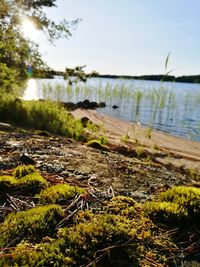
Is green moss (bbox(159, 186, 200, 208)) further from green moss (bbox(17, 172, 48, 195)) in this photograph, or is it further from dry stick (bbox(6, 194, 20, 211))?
dry stick (bbox(6, 194, 20, 211))

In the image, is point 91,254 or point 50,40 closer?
point 91,254

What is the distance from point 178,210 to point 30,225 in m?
1.12

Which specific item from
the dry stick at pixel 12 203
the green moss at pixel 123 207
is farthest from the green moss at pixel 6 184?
the green moss at pixel 123 207

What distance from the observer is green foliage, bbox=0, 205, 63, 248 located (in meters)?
2.18

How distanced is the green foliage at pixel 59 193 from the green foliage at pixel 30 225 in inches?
10.1

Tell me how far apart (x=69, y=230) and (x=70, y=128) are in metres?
Result: 9.09

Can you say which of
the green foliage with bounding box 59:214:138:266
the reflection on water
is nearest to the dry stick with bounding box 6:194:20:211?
the green foliage with bounding box 59:214:138:266

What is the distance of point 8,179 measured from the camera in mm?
3033

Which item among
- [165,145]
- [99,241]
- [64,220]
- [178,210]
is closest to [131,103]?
[165,145]

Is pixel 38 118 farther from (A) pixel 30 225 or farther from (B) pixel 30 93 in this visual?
(B) pixel 30 93

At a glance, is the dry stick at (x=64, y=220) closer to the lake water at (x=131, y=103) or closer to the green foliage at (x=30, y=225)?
the green foliage at (x=30, y=225)

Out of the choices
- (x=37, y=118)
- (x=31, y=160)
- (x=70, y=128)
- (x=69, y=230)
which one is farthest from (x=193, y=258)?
(x=37, y=118)

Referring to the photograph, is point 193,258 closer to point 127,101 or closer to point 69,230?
point 69,230

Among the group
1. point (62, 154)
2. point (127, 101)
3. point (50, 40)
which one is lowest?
point (127, 101)
